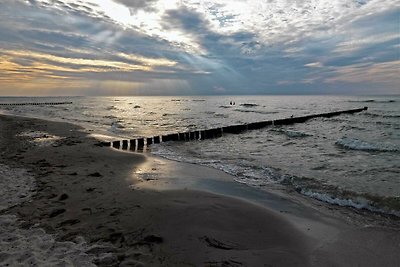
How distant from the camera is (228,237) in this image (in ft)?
19.2

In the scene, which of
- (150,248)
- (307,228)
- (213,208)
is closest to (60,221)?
(150,248)

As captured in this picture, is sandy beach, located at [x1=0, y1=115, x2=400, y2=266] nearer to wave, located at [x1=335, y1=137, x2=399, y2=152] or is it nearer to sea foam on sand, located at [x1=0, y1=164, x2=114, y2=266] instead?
sea foam on sand, located at [x1=0, y1=164, x2=114, y2=266]

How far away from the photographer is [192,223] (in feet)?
21.1

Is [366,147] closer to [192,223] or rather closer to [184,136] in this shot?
[184,136]

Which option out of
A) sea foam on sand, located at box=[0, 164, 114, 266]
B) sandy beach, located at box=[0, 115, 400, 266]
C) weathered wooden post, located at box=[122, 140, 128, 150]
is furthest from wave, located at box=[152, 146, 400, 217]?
sea foam on sand, located at box=[0, 164, 114, 266]

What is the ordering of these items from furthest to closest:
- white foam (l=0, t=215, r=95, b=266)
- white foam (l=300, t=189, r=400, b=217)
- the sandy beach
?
white foam (l=300, t=189, r=400, b=217) < the sandy beach < white foam (l=0, t=215, r=95, b=266)

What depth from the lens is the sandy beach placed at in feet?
16.9

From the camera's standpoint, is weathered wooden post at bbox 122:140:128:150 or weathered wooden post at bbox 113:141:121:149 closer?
weathered wooden post at bbox 113:141:121:149

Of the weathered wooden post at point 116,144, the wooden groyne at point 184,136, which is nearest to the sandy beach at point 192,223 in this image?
the weathered wooden post at point 116,144

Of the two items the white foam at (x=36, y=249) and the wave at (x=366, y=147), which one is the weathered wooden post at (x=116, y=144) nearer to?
the white foam at (x=36, y=249)

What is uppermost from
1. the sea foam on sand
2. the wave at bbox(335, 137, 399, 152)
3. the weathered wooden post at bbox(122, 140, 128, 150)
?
the sea foam on sand

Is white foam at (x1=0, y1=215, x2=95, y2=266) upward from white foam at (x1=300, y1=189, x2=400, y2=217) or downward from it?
upward

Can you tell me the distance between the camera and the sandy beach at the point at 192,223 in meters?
5.14

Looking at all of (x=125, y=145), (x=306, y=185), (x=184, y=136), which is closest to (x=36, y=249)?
(x=306, y=185)
